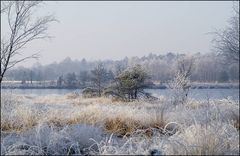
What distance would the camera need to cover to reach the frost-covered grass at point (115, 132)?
6.10 m

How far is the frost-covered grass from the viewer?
6.10 metres

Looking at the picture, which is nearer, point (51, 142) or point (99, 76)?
point (51, 142)

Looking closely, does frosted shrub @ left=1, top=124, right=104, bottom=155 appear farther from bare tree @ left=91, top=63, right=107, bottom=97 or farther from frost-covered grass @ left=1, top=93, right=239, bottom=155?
bare tree @ left=91, top=63, right=107, bottom=97

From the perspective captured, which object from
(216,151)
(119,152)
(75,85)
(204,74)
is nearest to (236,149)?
(216,151)

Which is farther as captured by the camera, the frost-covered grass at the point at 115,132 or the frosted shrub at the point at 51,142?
the frosted shrub at the point at 51,142

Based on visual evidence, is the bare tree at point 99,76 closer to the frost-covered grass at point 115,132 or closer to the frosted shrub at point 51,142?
the frost-covered grass at point 115,132

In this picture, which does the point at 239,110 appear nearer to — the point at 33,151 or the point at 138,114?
the point at 138,114

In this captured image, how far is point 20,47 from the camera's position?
17.8 m

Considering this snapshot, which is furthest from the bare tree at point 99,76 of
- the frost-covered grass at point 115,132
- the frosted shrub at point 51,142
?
the frosted shrub at point 51,142

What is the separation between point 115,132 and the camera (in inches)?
359

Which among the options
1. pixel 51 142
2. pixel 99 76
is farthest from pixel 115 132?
pixel 99 76

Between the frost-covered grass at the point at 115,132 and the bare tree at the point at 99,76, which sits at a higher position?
the bare tree at the point at 99,76

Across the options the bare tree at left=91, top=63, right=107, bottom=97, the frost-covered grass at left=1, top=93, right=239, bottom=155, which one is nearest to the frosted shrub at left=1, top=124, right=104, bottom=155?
the frost-covered grass at left=1, top=93, right=239, bottom=155

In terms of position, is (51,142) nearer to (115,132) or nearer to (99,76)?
(115,132)
